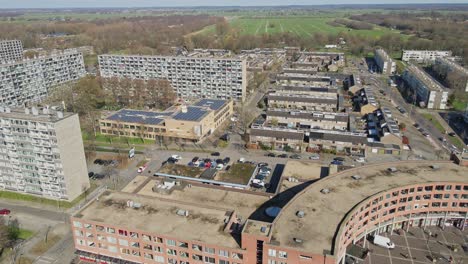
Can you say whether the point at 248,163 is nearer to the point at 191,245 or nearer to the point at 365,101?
the point at 191,245

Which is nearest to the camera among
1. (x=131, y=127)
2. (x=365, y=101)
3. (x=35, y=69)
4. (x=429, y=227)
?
(x=429, y=227)

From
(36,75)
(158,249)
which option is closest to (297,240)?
(158,249)

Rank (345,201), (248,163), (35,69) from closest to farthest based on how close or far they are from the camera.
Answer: (345,201), (248,163), (35,69)

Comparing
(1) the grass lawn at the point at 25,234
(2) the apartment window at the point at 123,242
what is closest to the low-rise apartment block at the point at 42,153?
(1) the grass lawn at the point at 25,234

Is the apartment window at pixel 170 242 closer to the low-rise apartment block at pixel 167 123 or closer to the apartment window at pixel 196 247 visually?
the apartment window at pixel 196 247

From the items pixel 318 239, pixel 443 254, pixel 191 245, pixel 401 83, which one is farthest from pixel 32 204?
pixel 401 83

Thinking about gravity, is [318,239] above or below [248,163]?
above
